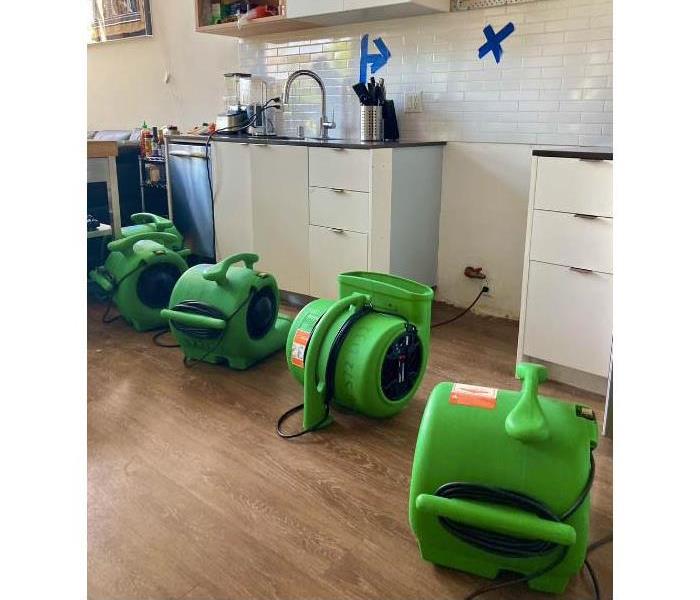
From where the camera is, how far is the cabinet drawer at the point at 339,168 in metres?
2.96

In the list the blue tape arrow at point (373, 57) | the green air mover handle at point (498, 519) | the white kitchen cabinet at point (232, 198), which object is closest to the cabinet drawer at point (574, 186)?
the green air mover handle at point (498, 519)

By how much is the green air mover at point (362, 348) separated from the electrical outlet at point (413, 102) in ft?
5.23

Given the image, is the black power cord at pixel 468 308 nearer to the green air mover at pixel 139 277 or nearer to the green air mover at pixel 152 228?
the green air mover at pixel 139 277

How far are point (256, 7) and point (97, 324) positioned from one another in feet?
7.39

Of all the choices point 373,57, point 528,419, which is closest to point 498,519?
point 528,419

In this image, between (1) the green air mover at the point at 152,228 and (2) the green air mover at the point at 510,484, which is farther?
(1) the green air mover at the point at 152,228

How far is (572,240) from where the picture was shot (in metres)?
2.22

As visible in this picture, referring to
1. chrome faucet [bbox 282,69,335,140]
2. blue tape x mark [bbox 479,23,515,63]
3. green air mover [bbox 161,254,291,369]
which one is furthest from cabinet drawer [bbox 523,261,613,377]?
chrome faucet [bbox 282,69,335,140]

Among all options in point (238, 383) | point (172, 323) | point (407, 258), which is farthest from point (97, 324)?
point (407, 258)

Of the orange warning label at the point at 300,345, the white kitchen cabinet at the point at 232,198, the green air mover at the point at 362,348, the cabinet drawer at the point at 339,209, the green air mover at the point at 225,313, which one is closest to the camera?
the green air mover at the point at 362,348

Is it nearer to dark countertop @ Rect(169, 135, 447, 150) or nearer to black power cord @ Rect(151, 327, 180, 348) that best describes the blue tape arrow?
dark countertop @ Rect(169, 135, 447, 150)

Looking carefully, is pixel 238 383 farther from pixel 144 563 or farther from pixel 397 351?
pixel 144 563
